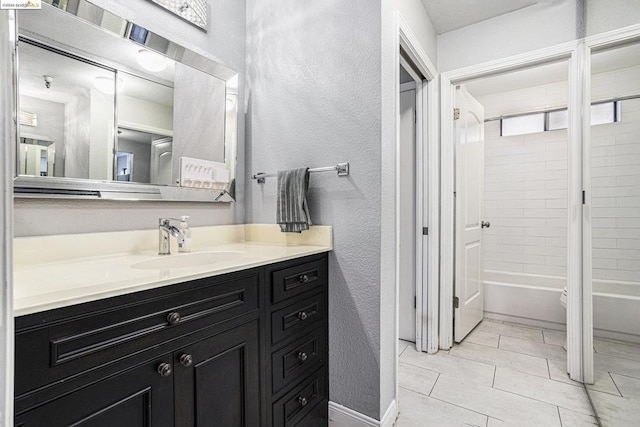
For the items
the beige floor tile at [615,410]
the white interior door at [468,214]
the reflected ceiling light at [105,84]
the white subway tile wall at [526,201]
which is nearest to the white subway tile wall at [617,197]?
the beige floor tile at [615,410]

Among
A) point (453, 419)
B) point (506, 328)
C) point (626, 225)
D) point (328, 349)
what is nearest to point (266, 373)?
point (328, 349)

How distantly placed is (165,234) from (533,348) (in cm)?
269

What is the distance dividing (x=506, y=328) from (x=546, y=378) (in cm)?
89

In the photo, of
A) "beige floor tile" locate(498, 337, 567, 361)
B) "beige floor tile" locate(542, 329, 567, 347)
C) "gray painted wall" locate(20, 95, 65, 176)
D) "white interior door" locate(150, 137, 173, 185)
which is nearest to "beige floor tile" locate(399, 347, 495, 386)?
"beige floor tile" locate(498, 337, 567, 361)

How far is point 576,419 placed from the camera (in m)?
1.58

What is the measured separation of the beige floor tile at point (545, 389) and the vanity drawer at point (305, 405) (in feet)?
3.63

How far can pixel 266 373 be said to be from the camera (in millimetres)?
1170

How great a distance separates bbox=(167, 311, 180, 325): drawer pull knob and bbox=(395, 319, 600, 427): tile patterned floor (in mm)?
1270

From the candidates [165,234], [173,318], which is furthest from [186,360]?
[165,234]

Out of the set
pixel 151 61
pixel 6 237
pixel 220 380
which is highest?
pixel 151 61

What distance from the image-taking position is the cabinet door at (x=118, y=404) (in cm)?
66

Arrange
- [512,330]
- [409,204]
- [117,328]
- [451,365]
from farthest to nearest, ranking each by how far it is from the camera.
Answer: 1. [512,330]
2. [409,204]
3. [451,365]
4. [117,328]

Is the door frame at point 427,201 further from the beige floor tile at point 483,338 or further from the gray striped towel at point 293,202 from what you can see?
the gray striped towel at point 293,202

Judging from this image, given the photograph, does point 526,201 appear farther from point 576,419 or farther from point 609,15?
point 576,419
